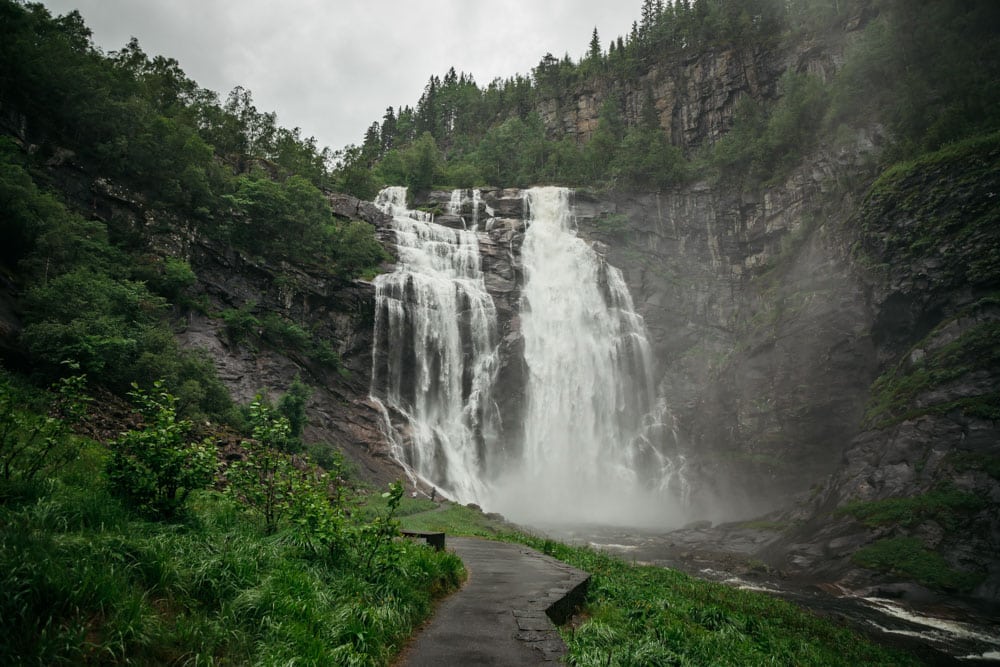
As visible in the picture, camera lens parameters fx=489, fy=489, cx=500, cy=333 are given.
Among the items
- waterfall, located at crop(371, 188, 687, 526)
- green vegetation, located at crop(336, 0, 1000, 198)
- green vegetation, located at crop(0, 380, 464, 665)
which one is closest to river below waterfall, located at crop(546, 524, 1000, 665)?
waterfall, located at crop(371, 188, 687, 526)

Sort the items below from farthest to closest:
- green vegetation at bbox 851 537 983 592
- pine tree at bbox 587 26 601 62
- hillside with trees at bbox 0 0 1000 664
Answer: pine tree at bbox 587 26 601 62 → green vegetation at bbox 851 537 983 592 → hillside with trees at bbox 0 0 1000 664

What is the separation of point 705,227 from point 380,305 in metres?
32.3

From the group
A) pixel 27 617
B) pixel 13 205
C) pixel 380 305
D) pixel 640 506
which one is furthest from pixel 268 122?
pixel 27 617

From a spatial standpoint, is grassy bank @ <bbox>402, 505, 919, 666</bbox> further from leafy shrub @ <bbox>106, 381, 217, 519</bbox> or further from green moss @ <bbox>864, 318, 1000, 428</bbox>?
green moss @ <bbox>864, 318, 1000, 428</bbox>

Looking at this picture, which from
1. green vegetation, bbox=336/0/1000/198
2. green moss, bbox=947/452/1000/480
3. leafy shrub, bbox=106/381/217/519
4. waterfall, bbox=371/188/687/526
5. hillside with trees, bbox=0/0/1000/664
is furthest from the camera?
waterfall, bbox=371/188/687/526

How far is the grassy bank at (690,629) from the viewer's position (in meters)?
5.88

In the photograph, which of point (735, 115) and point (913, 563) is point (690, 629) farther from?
point (735, 115)

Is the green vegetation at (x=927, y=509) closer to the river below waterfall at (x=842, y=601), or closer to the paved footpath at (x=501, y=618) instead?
the river below waterfall at (x=842, y=601)

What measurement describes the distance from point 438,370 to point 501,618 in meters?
30.2

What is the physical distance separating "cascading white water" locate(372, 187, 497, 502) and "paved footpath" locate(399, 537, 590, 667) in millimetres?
23672

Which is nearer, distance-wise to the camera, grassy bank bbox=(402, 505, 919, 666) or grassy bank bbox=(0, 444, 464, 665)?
grassy bank bbox=(0, 444, 464, 665)

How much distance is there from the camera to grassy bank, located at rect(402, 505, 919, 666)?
5883 millimetres

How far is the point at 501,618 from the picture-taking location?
5.85m

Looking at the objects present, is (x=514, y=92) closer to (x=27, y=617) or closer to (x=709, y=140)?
(x=709, y=140)
